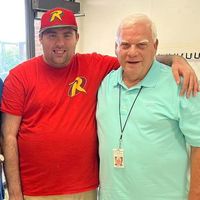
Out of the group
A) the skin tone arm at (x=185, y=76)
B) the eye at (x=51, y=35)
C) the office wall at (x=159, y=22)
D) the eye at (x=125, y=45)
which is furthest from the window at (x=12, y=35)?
the skin tone arm at (x=185, y=76)

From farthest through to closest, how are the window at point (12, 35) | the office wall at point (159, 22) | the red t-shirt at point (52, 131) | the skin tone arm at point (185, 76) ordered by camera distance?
1. the window at point (12, 35)
2. the office wall at point (159, 22)
3. the red t-shirt at point (52, 131)
4. the skin tone arm at point (185, 76)

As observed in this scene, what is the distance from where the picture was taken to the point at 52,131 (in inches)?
62.3

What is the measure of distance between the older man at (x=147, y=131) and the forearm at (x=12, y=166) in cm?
48

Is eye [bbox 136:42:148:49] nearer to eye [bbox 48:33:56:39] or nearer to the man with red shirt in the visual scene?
the man with red shirt

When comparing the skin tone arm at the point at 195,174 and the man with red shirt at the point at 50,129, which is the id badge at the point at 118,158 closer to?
the man with red shirt at the point at 50,129

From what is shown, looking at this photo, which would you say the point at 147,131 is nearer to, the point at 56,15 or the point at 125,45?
the point at 125,45

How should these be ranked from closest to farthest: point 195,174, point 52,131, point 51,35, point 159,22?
1. point 195,174
2. point 52,131
3. point 51,35
4. point 159,22

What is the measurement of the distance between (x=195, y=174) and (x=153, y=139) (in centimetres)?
25

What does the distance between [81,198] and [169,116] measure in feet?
2.29

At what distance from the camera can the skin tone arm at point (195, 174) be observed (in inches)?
53.9

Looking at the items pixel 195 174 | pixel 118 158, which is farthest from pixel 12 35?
pixel 195 174

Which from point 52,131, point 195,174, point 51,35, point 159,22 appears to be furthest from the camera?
point 159,22

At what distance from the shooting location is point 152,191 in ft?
4.69

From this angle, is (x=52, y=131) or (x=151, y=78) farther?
(x=52, y=131)
